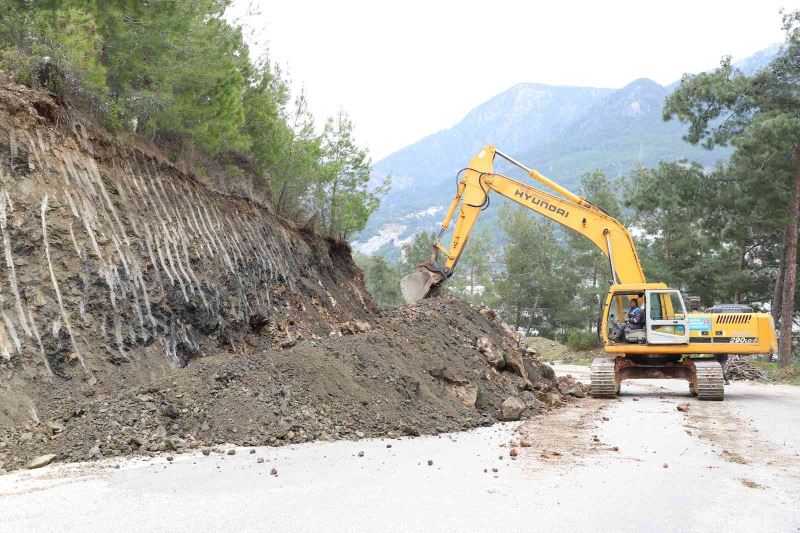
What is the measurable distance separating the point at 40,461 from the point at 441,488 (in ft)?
12.6

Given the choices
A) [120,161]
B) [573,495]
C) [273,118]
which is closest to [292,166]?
[273,118]

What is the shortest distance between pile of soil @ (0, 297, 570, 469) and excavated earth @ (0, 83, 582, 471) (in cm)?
3

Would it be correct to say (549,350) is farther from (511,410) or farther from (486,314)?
(511,410)

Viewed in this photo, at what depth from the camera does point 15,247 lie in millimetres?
8938

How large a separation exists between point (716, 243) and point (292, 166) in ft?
65.2

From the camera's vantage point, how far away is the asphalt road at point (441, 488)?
16.8 ft

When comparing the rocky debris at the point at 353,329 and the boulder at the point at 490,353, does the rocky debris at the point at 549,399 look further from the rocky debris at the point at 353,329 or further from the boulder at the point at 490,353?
the rocky debris at the point at 353,329

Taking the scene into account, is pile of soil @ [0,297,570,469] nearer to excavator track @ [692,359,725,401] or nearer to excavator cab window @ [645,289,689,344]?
excavator cab window @ [645,289,689,344]

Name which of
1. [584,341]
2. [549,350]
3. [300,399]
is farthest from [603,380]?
[549,350]

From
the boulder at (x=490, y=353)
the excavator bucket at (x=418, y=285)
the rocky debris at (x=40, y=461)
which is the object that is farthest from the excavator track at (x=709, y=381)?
the rocky debris at (x=40, y=461)

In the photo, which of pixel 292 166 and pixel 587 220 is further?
pixel 292 166

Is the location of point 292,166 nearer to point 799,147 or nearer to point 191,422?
point 191,422

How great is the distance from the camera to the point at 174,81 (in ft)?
42.4

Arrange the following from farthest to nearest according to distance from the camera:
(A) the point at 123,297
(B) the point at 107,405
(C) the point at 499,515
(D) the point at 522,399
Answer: (D) the point at 522,399 → (A) the point at 123,297 → (B) the point at 107,405 → (C) the point at 499,515
